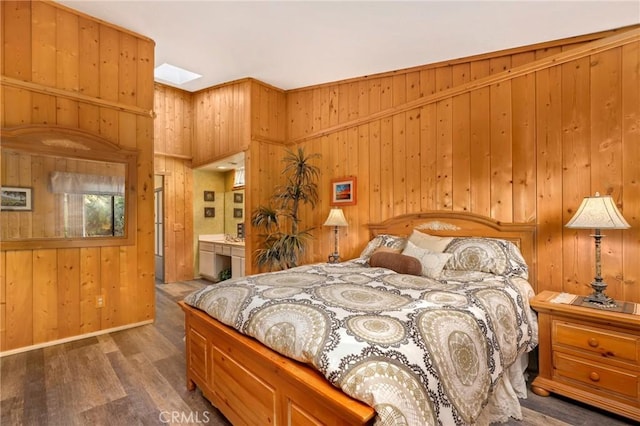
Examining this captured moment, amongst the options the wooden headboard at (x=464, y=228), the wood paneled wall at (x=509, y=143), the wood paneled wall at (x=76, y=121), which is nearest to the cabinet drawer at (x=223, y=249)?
the wood paneled wall at (x=509, y=143)

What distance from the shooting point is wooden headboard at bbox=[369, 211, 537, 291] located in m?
2.67

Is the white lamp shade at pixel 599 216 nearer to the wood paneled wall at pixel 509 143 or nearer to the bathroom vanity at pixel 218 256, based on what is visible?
the wood paneled wall at pixel 509 143

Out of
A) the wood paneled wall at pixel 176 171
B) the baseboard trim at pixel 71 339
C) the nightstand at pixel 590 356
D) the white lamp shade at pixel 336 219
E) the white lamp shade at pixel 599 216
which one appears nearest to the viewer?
the nightstand at pixel 590 356

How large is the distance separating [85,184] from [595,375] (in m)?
4.55

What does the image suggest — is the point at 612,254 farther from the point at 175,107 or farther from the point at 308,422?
the point at 175,107

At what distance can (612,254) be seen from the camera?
7.66 feet

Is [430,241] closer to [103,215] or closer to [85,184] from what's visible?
[103,215]

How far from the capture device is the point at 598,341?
1969 millimetres

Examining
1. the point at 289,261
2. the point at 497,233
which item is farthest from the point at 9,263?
the point at 497,233

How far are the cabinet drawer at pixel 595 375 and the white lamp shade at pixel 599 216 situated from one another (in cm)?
88

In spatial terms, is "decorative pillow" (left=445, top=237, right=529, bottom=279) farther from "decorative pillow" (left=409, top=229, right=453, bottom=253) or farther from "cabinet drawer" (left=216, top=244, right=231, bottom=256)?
"cabinet drawer" (left=216, top=244, right=231, bottom=256)

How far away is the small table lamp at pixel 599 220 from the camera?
200 centimetres

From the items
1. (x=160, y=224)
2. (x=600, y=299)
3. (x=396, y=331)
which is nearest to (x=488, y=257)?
(x=600, y=299)

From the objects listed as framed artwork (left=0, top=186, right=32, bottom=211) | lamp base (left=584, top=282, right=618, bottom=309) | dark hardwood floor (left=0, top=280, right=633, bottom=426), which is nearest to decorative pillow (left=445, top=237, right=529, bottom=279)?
lamp base (left=584, top=282, right=618, bottom=309)
